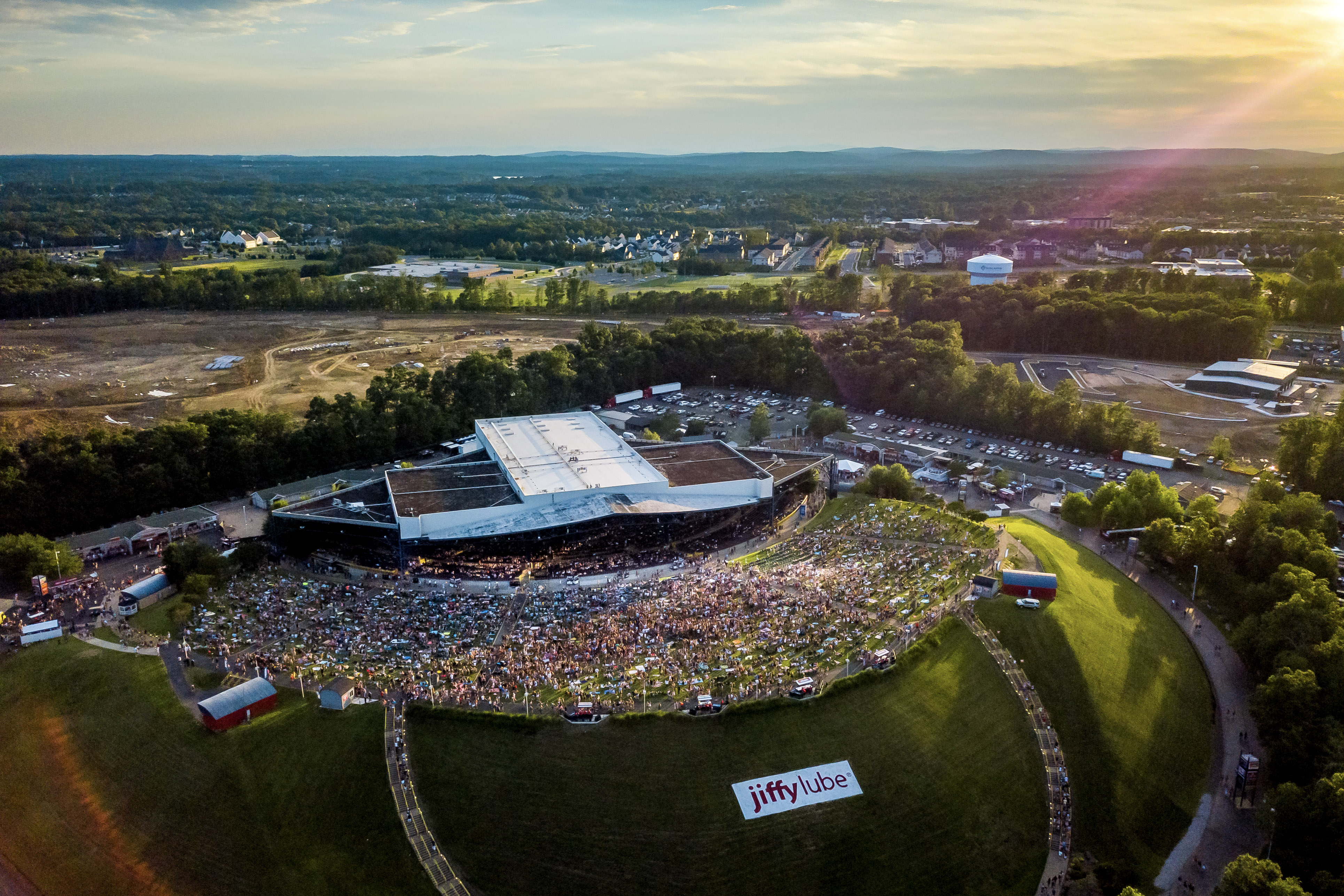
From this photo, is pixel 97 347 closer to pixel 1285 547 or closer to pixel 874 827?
pixel 874 827

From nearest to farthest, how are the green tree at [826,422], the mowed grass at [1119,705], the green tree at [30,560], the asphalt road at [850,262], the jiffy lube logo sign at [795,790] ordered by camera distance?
the jiffy lube logo sign at [795,790] < the mowed grass at [1119,705] < the green tree at [30,560] < the green tree at [826,422] < the asphalt road at [850,262]

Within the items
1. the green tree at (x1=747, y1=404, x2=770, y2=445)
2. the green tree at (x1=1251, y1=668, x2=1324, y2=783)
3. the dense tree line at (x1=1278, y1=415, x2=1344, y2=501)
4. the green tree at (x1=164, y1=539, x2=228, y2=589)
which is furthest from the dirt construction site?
the green tree at (x1=1251, y1=668, x2=1324, y2=783)

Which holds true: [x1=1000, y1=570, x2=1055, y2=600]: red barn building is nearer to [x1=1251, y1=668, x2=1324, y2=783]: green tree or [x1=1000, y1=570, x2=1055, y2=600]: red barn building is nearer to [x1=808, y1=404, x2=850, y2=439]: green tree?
[x1=1251, y1=668, x2=1324, y2=783]: green tree

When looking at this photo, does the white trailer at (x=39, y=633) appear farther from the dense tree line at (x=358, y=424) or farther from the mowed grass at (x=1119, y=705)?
the mowed grass at (x=1119, y=705)

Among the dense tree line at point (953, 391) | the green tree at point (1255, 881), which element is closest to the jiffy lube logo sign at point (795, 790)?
the green tree at point (1255, 881)

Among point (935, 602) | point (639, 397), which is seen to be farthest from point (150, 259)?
point (935, 602)

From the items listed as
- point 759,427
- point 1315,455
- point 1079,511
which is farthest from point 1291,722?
point 759,427

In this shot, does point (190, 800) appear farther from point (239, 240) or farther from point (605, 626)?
point (239, 240)
